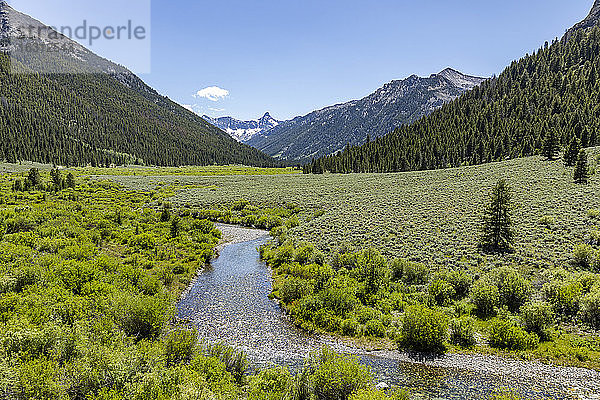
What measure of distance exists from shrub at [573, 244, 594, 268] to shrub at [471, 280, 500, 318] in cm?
712

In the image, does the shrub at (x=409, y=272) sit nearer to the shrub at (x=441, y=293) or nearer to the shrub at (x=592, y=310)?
the shrub at (x=441, y=293)

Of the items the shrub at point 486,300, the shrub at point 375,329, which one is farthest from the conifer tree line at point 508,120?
the shrub at point 375,329

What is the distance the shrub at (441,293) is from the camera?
15.7 m

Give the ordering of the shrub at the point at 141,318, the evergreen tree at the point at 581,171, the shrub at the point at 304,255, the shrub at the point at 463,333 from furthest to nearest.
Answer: the evergreen tree at the point at 581,171
the shrub at the point at 304,255
the shrub at the point at 141,318
the shrub at the point at 463,333

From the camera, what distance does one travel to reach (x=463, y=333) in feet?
41.6

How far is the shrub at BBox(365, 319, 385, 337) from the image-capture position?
44.7 ft

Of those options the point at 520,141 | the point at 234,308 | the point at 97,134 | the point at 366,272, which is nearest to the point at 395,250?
the point at 366,272

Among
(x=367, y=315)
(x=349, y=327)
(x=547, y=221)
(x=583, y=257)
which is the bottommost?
(x=349, y=327)

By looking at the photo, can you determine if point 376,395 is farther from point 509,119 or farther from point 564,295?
point 509,119

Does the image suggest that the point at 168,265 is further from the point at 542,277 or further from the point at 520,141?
the point at 520,141

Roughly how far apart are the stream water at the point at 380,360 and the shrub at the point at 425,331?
25.7 inches

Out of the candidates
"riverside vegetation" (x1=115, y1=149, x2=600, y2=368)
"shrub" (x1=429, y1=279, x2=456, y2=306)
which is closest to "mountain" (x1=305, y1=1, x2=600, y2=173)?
"riverside vegetation" (x1=115, y1=149, x2=600, y2=368)

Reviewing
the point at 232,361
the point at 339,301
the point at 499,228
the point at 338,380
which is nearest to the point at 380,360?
the point at 338,380

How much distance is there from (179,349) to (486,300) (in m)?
14.1
